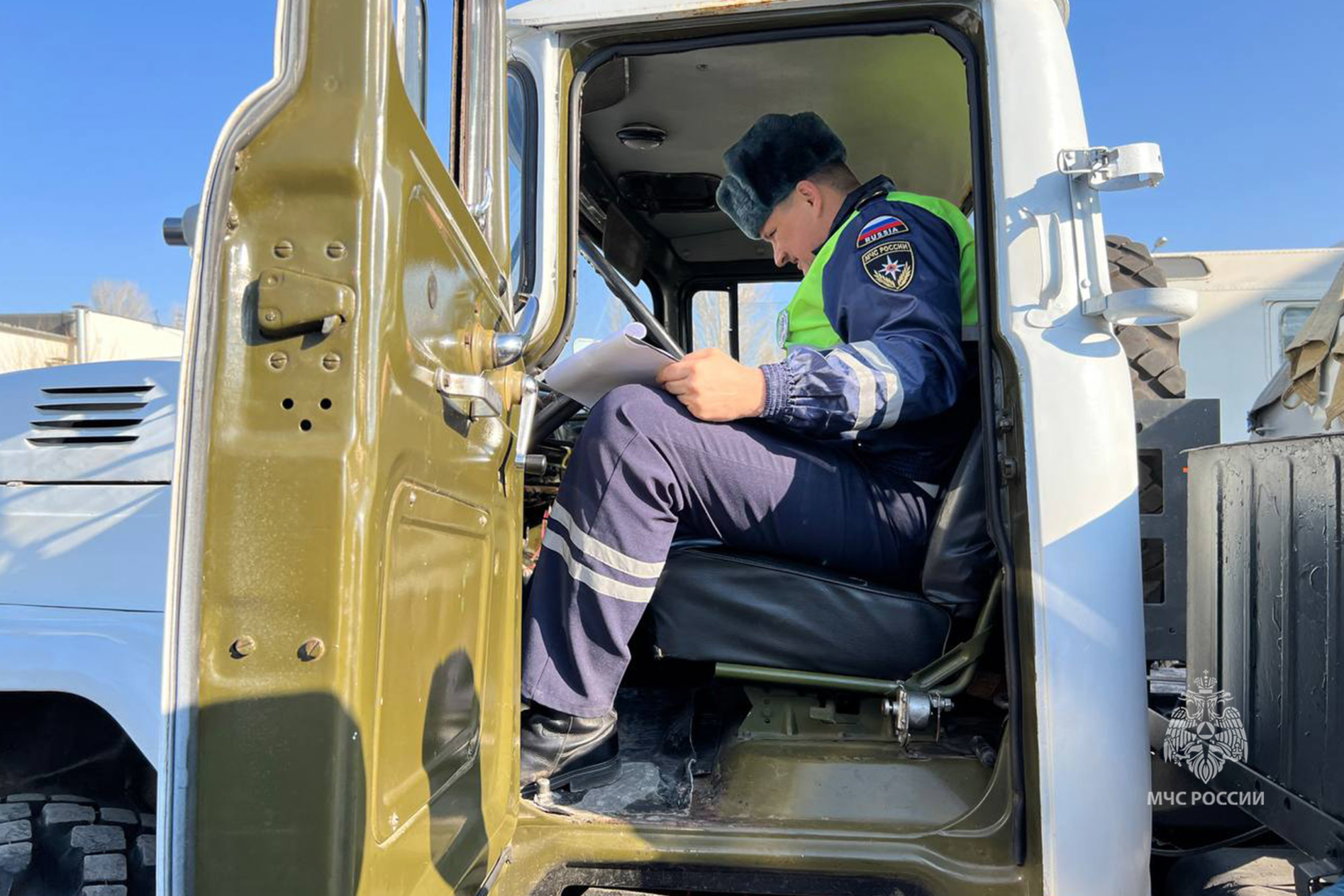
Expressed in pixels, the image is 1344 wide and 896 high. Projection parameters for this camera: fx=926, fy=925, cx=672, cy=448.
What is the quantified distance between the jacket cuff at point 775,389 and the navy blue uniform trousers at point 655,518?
0.24 feet

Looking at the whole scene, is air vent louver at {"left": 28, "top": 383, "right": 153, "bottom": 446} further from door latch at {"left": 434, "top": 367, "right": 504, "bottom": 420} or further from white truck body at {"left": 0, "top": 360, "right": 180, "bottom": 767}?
door latch at {"left": 434, "top": 367, "right": 504, "bottom": 420}

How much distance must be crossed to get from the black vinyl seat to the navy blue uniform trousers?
55mm

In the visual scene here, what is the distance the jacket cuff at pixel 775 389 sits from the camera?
1757 mm

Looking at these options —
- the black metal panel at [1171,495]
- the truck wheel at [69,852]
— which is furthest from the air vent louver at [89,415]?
the black metal panel at [1171,495]

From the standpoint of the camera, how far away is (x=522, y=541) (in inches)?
68.5

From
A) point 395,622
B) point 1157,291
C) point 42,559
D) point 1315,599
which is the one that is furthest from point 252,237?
point 1315,599

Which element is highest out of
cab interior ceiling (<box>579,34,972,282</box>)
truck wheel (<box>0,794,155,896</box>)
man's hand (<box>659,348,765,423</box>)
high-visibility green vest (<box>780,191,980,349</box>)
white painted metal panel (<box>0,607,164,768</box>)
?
cab interior ceiling (<box>579,34,972,282</box>)

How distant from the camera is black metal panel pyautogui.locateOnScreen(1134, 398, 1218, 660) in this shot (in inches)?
84.9

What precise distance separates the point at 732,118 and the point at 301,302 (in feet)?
5.71

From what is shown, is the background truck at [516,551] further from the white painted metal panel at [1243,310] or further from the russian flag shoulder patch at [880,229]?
the white painted metal panel at [1243,310]

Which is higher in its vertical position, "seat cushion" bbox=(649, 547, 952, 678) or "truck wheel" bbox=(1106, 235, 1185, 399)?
"truck wheel" bbox=(1106, 235, 1185, 399)

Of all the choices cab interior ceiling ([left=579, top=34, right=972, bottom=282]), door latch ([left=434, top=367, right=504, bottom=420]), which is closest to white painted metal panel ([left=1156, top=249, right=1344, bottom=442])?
cab interior ceiling ([left=579, top=34, right=972, bottom=282])

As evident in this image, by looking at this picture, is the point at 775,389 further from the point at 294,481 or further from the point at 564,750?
the point at 294,481

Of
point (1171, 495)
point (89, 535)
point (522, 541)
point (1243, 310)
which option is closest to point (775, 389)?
point (522, 541)
